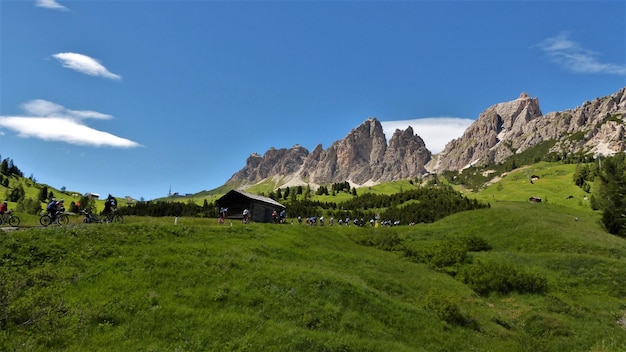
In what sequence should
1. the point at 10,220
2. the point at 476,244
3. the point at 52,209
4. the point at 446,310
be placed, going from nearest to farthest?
the point at 446,310 < the point at 52,209 < the point at 10,220 < the point at 476,244

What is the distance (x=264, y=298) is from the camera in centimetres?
2486

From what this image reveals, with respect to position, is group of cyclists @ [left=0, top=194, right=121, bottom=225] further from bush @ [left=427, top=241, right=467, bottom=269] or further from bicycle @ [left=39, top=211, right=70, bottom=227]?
bush @ [left=427, top=241, right=467, bottom=269]

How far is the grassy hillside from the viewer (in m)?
19.9

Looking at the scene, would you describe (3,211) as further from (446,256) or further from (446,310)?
(446,256)

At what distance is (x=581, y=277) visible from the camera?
4322 cm

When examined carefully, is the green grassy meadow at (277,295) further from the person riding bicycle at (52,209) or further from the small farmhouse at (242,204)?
the small farmhouse at (242,204)

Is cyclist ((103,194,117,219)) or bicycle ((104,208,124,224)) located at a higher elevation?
cyclist ((103,194,117,219))

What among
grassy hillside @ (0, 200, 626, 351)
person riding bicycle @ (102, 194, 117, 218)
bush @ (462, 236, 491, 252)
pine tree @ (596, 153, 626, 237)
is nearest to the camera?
grassy hillside @ (0, 200, 626, 351)

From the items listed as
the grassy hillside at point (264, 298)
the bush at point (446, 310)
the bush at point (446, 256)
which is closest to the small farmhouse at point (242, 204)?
the grassy hillside at point (264, 298)

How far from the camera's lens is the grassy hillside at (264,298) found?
19.9m

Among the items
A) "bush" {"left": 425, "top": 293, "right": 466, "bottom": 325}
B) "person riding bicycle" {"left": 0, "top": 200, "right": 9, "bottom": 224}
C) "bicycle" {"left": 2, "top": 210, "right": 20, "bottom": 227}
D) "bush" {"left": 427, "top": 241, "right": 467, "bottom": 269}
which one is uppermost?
"person riding bicycle" {"left": 0, "top": 200, "right": 9, "bottom": 224}

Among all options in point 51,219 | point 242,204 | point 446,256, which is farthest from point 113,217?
point 446,256

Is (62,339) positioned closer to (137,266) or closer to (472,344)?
(137,266)

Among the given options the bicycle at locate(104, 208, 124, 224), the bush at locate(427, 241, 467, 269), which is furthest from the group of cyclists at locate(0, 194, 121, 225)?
the bush at locate(427, 241, 467, 269)
